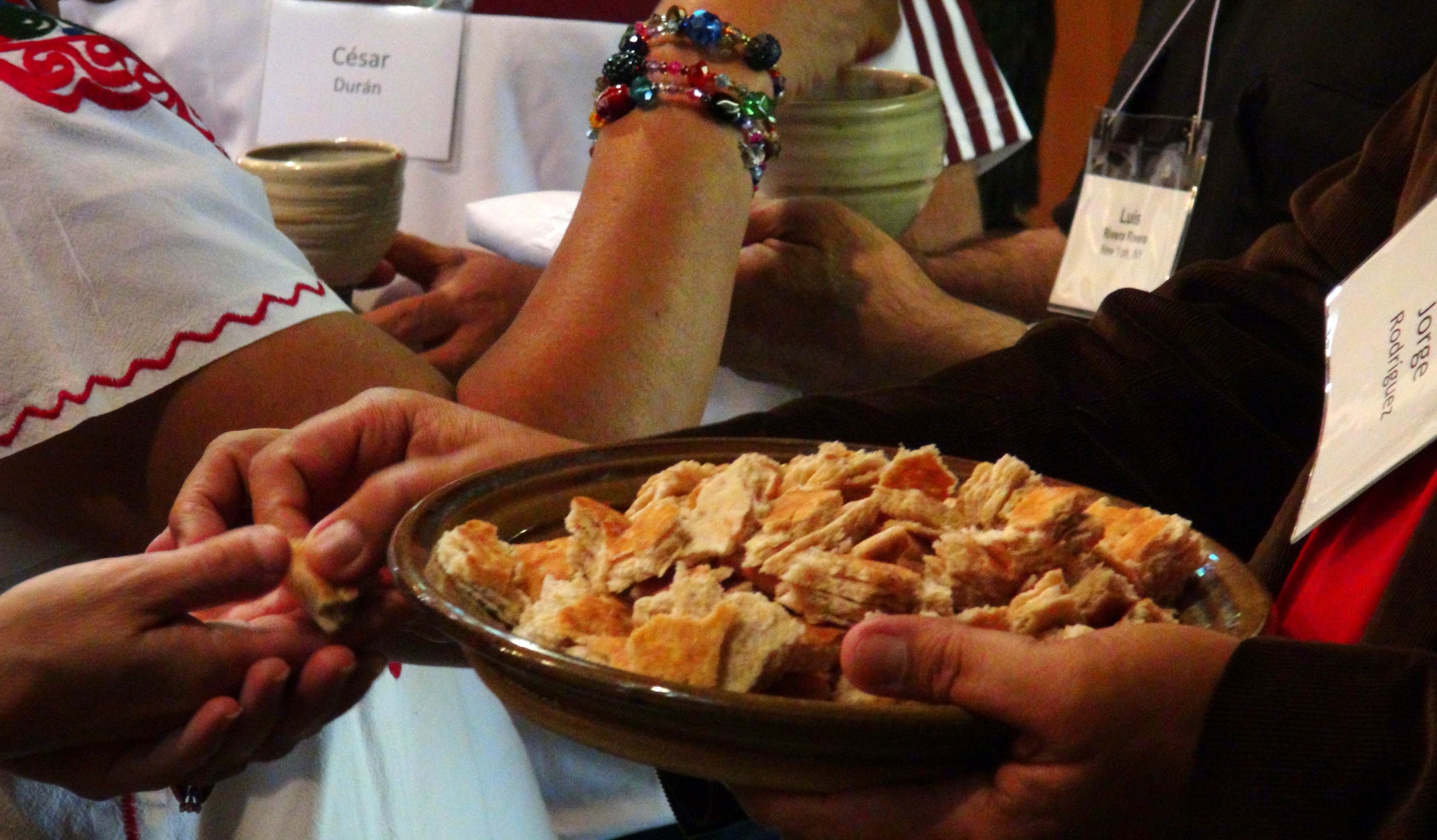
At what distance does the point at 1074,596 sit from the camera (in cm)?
41

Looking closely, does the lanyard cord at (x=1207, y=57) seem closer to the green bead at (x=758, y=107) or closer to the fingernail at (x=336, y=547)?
the green bead at (x=758, y=107)

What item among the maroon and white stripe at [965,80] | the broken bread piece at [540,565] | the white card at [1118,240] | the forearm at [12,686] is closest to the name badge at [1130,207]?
the white card at [1118,240]

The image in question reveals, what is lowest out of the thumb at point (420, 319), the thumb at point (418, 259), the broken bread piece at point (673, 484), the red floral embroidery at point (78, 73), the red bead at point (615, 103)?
the thumb at point (420, 319)

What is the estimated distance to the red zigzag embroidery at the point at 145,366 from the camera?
2.36 ft

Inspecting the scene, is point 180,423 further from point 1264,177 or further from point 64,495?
point 1264,177

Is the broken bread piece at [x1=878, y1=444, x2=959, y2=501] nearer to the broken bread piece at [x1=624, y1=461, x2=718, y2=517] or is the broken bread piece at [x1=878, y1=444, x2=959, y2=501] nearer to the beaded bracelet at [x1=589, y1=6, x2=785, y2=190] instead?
the broken bread piece at [x1=624, y1=461, x2=718, y2=517]

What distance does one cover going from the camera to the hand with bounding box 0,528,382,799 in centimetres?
49

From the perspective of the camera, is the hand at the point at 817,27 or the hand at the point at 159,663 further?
the hand at the point at 817,27

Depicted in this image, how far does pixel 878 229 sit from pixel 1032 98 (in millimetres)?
1653

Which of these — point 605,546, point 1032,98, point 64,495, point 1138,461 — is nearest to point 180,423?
point 64,495

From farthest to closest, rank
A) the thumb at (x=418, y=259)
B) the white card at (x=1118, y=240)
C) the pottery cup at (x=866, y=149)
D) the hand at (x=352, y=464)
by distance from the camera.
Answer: the thumb at (x=418, y=259)
the white card at (x=1118, y=240)
the pottery cup at (x=866, y=149)
the hand at (x=352, y=464)

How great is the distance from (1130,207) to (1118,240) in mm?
30

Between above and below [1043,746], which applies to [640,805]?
below

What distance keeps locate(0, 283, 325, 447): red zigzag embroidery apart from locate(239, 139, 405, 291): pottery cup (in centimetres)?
20
